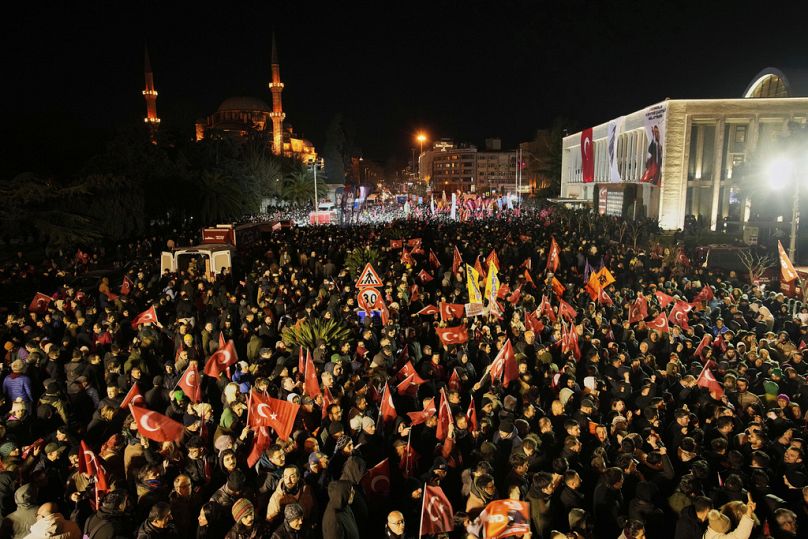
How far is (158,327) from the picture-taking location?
33.9 feet

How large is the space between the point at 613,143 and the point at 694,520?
37.9m

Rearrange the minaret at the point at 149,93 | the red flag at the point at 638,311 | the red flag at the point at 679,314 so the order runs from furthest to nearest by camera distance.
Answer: the minaret at the point at 149,93 < the red flag at the point at 638,311 < the red flag at the point at 679,314

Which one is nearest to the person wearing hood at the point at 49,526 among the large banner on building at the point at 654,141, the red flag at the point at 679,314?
the red flag at the point at 679,314

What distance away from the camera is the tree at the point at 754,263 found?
15971 mm

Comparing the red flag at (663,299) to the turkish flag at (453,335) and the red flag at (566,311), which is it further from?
the turkish flag at (453,335)

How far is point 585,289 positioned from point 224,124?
88684 mm

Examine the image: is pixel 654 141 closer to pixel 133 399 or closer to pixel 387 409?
pixel 387 409

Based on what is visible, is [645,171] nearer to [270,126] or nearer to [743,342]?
[743,342]

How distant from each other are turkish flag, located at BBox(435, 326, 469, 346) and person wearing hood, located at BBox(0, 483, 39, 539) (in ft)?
19.8

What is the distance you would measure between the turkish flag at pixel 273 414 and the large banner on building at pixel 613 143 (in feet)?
115

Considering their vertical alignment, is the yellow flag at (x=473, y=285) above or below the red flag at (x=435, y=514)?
above

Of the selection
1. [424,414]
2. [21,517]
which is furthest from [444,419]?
[21,517]

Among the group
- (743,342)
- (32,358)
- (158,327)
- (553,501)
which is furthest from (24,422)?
(743,342)

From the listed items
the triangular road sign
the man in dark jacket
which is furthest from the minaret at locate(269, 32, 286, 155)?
the man in dark jacket
